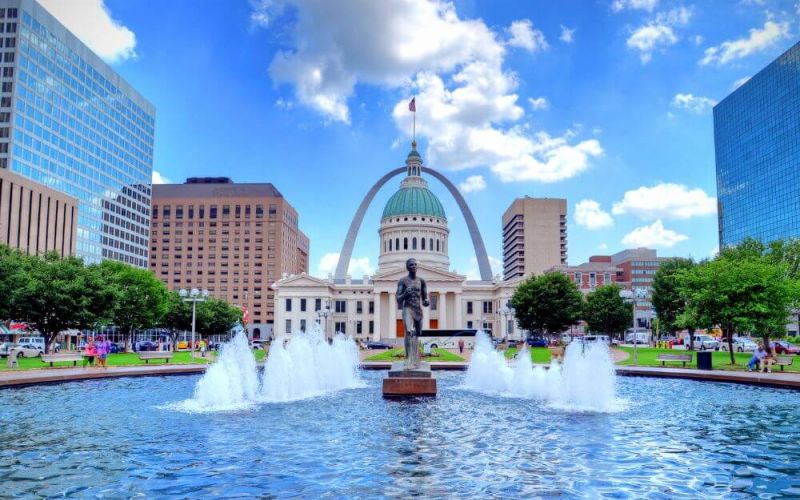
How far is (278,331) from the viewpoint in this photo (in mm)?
119250

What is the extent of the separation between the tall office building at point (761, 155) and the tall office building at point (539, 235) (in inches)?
1781

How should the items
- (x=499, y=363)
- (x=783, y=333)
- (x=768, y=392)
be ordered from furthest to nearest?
(x=783, y=333)
(x=499, y=363)
(x=768, y=392)

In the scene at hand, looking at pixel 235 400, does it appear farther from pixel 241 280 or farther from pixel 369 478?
pixel 241 280

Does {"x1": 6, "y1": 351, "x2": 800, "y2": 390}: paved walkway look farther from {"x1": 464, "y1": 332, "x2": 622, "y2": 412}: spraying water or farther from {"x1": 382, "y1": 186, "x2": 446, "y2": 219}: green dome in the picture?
{"x1": 382, "y1": 186, "x2": 446, "y2": 219}: green dome

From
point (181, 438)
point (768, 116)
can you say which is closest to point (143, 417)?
point (181, 438)

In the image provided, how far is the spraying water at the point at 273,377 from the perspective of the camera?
2102 cm

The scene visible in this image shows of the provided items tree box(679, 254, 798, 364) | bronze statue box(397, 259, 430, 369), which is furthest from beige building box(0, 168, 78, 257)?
tree box(679, 254, 798, 364)

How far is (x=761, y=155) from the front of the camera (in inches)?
5059

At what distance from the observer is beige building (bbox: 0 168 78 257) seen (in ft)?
281

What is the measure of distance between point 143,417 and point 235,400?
4205mm

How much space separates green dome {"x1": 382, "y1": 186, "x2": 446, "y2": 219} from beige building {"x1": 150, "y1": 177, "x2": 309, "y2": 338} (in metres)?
47.4

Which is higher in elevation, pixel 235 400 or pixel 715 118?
pixel 715 118

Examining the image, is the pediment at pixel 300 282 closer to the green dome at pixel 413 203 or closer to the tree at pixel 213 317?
the tree at pixel 213 317

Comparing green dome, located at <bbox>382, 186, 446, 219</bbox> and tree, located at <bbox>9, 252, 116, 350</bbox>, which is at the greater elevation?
green dome, located at <bbox>382, 186, 446, 219</bbox>
